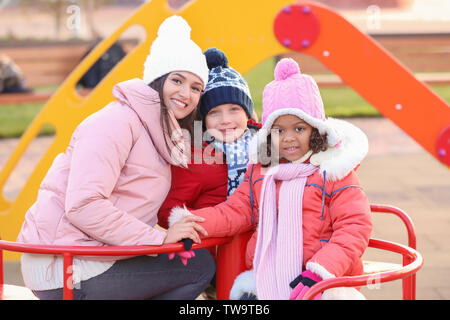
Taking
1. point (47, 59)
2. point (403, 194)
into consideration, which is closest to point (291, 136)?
point (403, 194)

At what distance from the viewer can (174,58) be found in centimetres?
273

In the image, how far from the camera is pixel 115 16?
1939 cm

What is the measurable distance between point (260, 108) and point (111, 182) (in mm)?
8038

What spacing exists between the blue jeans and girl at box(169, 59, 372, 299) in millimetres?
168

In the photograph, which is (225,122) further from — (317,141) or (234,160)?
(317,141)

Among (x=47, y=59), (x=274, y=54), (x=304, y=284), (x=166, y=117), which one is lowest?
(x=304, y=284)

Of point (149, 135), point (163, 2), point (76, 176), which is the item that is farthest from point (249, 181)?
point (163, 2)

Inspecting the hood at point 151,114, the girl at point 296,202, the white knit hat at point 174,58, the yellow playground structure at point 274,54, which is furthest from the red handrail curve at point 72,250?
the yellow playground structure at point 274,54

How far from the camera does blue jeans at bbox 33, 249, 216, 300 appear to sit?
2.56 m

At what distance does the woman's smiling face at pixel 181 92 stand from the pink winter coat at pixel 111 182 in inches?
2.6

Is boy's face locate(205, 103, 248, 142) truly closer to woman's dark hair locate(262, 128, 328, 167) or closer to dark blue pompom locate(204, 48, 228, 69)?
dark blue pompom locate(204, 48, 228, 69)

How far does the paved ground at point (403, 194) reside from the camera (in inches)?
162
